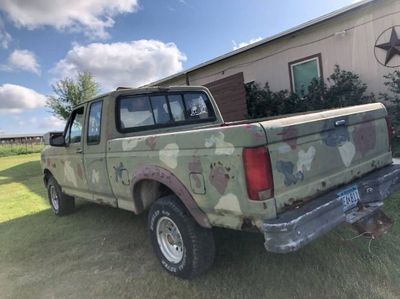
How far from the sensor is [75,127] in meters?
5.52

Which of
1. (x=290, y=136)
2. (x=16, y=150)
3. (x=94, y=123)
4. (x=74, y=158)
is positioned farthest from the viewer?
(x=16, y=150)

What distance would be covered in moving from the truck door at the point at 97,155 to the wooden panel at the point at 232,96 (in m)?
6.38

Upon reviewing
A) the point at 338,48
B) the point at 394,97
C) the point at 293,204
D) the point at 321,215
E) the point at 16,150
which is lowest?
the point at 16,150

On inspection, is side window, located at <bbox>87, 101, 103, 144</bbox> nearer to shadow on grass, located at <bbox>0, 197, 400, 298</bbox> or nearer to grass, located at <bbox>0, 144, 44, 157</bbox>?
shadow on grass, located at <bbox>0, 197, 400, 298</bbox>

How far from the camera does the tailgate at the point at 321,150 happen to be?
2.77m

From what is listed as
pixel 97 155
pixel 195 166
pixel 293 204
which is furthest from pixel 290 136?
pixel 97 155

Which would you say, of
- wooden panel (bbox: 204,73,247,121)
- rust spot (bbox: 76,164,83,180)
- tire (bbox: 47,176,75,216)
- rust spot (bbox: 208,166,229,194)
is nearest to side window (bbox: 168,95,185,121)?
rust spot (bbox: 76,164,83,180)

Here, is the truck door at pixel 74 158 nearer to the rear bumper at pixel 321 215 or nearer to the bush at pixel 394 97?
the rear bumper at pixel 321 215

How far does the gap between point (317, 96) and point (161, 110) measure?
5282 mm

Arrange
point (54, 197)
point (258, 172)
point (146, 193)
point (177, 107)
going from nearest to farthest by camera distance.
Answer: point (258, 172), point (146, 193), point (177, 107), point (54, 197)

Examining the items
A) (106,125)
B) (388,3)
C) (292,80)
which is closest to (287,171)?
(106,125)

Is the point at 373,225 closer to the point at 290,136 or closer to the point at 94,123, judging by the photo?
the point at 290,136

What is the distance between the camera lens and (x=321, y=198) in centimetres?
302

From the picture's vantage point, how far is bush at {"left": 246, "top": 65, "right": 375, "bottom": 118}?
27.6 feet
